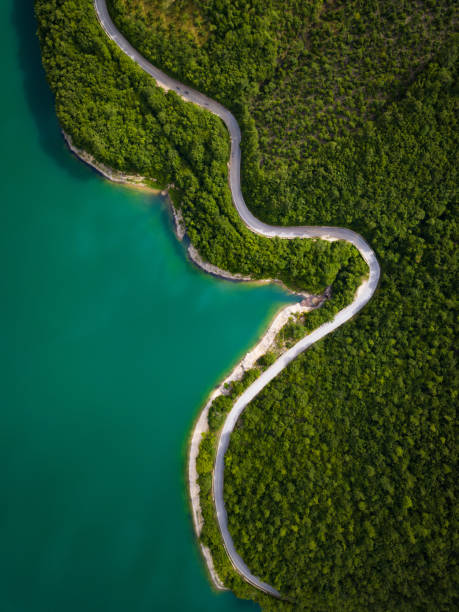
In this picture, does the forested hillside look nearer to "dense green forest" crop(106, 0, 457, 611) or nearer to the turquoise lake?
"dense green forest" crop(106, 0, 457, 611)

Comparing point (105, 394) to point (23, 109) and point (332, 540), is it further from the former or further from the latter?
point (23, 109)

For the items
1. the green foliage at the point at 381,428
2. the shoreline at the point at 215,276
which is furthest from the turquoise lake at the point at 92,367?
the green foliage at the point at 381,428

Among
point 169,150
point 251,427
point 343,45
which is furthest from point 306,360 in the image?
point 343,45

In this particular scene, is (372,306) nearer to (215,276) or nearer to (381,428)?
(381,428)

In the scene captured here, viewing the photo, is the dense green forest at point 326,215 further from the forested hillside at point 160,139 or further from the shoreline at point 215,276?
the shoreline at point 215,276

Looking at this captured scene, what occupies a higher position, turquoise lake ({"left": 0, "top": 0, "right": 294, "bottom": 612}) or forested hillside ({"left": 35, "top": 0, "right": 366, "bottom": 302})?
forested hillside ({"left": 35, "top": 0, "right": 366, "bottom": 302})

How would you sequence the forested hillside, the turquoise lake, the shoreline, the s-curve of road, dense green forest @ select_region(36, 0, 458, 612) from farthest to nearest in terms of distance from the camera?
the shoreline → the turquoise lake → the s-curve of road → the forested hillside → dense green forest @ select_region(36, 0, 458, 612)

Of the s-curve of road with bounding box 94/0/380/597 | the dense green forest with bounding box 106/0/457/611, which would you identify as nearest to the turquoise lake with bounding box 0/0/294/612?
the s-curve of road with bounding box 94/0/380/597

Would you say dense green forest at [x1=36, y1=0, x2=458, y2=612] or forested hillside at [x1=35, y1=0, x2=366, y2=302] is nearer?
dense green forest at [x1=36, y1=0, x2=458, y2=612]

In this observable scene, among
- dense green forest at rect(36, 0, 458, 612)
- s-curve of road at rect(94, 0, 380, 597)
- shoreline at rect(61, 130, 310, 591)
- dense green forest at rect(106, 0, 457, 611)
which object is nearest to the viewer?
dense green forest at rect(106, 0, 457, 611)
